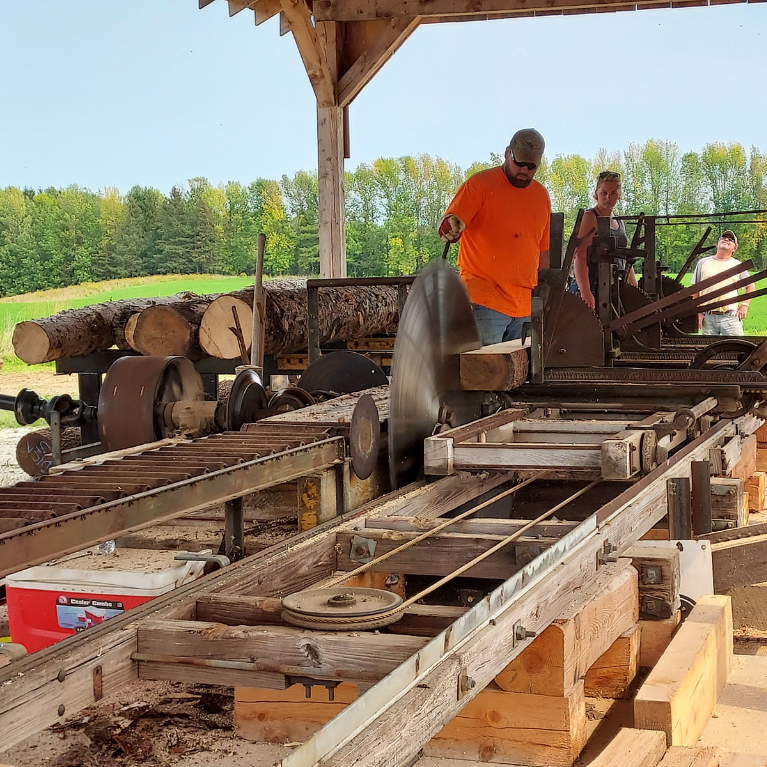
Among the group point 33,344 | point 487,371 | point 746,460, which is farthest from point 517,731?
point 33,344

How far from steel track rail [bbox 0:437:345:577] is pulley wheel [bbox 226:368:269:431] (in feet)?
2.53

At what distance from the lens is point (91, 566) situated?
127 inches

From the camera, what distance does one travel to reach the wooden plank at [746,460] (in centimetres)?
443

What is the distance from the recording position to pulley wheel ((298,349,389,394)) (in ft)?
17.1

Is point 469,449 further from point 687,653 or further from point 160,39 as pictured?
point 160,39

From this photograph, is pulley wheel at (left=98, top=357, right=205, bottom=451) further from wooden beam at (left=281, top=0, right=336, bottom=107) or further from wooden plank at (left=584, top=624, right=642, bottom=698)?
wooden beam at (left=281, top=0, right=336, bottom=107)

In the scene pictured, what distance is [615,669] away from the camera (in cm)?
250

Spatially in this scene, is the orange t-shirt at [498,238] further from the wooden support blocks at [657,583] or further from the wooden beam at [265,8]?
the wooden beam at [265,8]

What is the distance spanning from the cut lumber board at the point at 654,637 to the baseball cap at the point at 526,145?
2.73m

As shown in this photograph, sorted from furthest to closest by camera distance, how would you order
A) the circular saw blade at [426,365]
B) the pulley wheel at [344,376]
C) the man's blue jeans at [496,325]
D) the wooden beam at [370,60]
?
1. the wooden beam at [370,60]
2. the pulley wheel at [344,376]
3. the man's blue jeans at [496,325]
4. the circular saw blade at [426,365]

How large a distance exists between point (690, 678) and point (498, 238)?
10.00 feet

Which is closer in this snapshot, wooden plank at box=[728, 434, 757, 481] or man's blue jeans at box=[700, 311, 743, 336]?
wooden plank at box=[728, 434, 757, 481]

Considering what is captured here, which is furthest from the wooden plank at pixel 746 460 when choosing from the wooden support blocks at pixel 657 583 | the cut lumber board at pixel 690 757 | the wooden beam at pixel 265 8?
the wooden beam at pixel 265 8

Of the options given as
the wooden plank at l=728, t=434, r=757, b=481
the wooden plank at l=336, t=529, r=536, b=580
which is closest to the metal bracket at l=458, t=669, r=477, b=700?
the wooden plank at l=336, t=529, r=536, b=580
